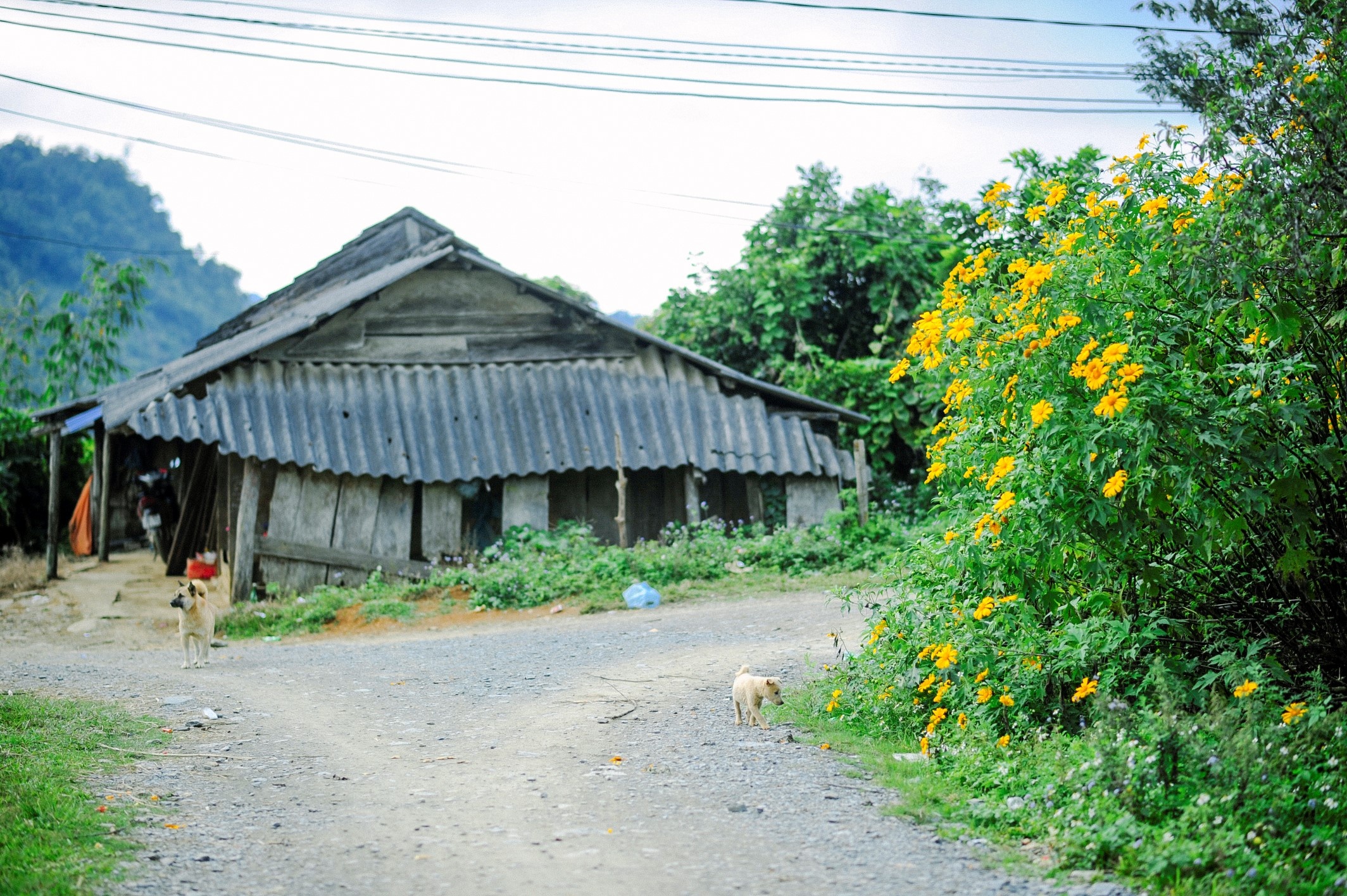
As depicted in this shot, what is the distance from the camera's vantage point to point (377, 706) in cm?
793

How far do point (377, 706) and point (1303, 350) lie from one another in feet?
20.9

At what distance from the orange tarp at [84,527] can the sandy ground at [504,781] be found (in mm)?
11653

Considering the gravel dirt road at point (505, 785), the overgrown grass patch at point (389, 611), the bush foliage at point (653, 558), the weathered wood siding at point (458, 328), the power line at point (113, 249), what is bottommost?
the gravel dirt road at point (505, 785)

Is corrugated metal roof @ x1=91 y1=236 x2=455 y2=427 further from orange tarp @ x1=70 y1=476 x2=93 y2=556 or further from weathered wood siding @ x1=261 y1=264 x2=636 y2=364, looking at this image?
orange tarp @ x1=70 y1=476 x2=93 y2=556

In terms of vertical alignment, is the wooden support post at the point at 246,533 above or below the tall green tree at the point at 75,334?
below

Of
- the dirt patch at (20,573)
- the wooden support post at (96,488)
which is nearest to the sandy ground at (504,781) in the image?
the dirt patch at (20,573)

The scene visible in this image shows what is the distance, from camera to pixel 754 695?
6711mm

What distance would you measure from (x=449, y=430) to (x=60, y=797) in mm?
10513

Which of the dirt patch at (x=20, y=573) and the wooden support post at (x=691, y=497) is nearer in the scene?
the dirt patch at (x=20, y=573)

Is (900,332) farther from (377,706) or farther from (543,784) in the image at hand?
(543,784)

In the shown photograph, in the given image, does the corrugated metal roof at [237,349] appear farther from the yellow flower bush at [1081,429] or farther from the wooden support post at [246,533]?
the yellow flower bush at [1081,429]

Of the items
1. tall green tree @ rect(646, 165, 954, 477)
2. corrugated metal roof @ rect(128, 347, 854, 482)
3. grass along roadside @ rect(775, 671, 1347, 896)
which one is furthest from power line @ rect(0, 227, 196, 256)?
grass along roadside @ rect(775, 671, 1347, 896)

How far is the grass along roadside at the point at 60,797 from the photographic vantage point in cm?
445

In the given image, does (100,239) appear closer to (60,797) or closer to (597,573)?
(597,573)
